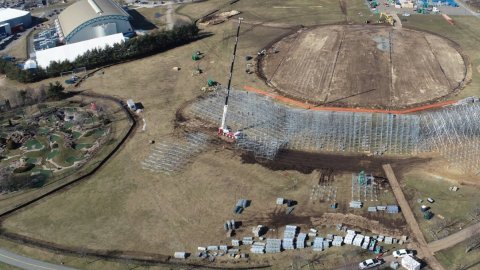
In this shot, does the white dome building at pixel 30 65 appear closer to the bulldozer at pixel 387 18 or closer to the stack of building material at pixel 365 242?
the stack of building material at pixel 365 242

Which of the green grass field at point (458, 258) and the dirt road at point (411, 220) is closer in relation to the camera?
the green grass field at point (458, 258)

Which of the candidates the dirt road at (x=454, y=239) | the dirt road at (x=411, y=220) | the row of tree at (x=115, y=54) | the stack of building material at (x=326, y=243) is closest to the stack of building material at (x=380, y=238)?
the dirt road at (x=411, y=220)

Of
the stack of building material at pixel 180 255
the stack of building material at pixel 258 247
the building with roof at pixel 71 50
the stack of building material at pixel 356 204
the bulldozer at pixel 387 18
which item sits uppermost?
the bulldozer at pixel 387 18

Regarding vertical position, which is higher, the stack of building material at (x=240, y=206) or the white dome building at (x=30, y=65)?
the white dome building at (x=30, y=65)

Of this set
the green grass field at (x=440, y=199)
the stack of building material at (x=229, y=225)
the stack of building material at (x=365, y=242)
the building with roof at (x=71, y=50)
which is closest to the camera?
the stack of building material at (x=365, y=242)

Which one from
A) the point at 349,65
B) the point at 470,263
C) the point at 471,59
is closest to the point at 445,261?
the point at 470,263

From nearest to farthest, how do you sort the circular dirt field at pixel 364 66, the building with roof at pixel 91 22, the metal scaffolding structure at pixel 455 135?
the metal scaffolding structure at pixel 455 135 < the circular dirt field at pixel 364 66 < the building with roof at pixel 91 22

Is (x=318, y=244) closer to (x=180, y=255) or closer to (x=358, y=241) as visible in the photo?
(x=358, y=241)
